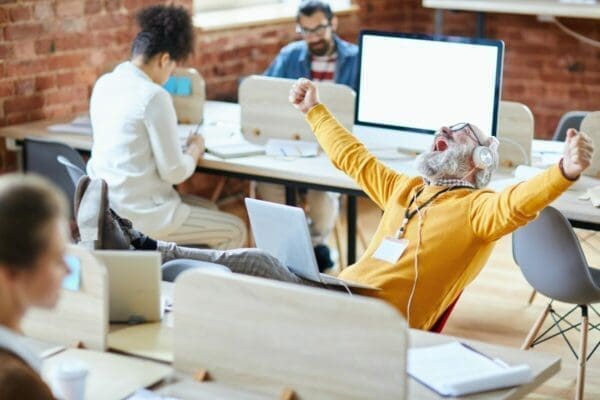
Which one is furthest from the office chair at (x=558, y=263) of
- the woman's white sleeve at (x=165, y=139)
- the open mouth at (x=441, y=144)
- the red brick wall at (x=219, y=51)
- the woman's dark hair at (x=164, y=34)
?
the red brick wall at (x=219, y=51)

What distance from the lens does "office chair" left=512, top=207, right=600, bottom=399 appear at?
358cm

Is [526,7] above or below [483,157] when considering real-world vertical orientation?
above

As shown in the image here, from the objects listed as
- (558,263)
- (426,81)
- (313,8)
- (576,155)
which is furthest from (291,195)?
(576,155)

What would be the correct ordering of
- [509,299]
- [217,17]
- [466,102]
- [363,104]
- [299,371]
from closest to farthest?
1. [299,371]
2. [466,102]
3. [363,104]
4. [509,299]
5. [217,17]

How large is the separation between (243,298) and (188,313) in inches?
6.1

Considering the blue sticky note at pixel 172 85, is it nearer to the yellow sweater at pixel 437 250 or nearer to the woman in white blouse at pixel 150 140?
the woman in white blouse at pixel 150 140

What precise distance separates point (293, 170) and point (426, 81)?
1.94 ft

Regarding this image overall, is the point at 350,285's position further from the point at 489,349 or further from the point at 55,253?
the point at 55,253

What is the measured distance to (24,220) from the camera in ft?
5.50

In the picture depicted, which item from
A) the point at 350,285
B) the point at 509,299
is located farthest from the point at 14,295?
the point at 509,299

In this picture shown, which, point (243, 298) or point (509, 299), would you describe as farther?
point (509, 299)

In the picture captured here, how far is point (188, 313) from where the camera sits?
2393 millimetres

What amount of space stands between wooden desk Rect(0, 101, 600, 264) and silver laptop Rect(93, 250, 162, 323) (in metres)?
1.53

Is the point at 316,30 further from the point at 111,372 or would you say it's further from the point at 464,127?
the point at 111,372
